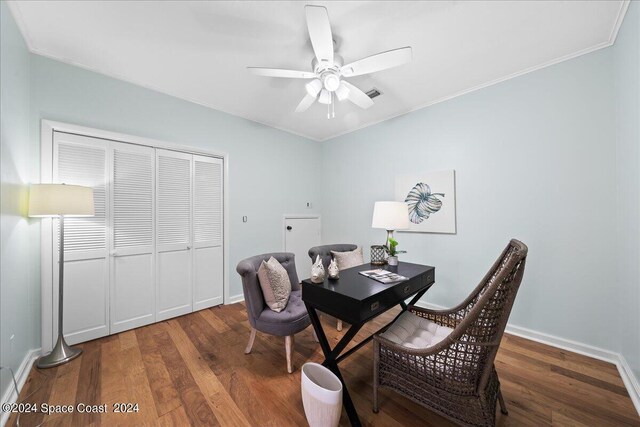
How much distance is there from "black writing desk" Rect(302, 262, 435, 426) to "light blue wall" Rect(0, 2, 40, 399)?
2.02 meters

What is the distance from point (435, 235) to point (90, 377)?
144 inches

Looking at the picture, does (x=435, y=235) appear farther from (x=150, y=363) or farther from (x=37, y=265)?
(x=37, y=265)

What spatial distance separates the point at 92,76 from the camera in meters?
2.36

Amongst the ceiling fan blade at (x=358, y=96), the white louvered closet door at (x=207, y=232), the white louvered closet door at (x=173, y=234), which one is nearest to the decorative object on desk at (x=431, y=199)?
the ceiling fan blade at (x=358, y=96)

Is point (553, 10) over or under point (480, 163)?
over

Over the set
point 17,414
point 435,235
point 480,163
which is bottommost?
point 17,414

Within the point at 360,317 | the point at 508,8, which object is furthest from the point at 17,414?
the point at 508,8

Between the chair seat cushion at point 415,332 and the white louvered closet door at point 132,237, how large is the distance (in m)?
2.70

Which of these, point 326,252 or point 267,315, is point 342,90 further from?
point 267,315

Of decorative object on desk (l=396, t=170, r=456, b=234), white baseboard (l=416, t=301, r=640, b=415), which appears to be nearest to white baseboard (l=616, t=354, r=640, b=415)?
white baseboard (l=416, t=301, r=640, b=415)

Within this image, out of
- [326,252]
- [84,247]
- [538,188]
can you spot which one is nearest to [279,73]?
[326,252]

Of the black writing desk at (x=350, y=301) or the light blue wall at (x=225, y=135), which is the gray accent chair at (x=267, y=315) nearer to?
the black writing desk at (x=350, y=301)

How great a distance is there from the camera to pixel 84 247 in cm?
232

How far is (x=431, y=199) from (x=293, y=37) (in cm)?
237
